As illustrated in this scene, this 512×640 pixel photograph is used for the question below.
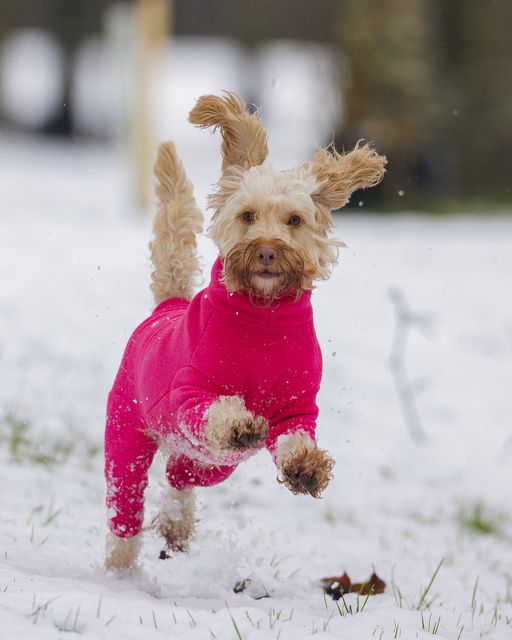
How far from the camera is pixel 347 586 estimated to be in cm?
416

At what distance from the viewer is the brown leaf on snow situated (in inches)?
160

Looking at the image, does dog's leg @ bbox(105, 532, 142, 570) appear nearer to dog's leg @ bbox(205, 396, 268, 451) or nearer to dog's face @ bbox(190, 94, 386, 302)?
dog's leg @ bbox(205, 396, 268, 451)

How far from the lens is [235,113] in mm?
3520

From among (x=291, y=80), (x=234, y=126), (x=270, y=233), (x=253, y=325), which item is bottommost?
(x=253, y=325)

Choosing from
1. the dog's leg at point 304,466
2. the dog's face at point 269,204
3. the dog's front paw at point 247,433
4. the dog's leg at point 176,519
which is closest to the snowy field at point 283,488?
the dog's leg at point 176,519

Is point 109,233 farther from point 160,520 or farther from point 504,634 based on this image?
point 504,634

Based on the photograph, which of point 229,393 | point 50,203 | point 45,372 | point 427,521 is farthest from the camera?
point 50,203

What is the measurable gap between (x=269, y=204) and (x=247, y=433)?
0.79 meters

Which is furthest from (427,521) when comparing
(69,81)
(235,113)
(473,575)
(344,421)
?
(69,81)

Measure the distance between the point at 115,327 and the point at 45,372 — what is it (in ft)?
4.68

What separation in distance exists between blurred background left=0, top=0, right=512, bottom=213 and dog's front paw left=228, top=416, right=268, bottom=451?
2170 mm

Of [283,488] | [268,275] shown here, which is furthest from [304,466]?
[283,488]

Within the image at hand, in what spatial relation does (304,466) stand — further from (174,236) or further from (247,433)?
(174,236)

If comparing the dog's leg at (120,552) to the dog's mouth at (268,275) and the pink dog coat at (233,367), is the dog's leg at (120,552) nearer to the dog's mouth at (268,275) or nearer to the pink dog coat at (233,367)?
the pink dog coat at (233,367)
